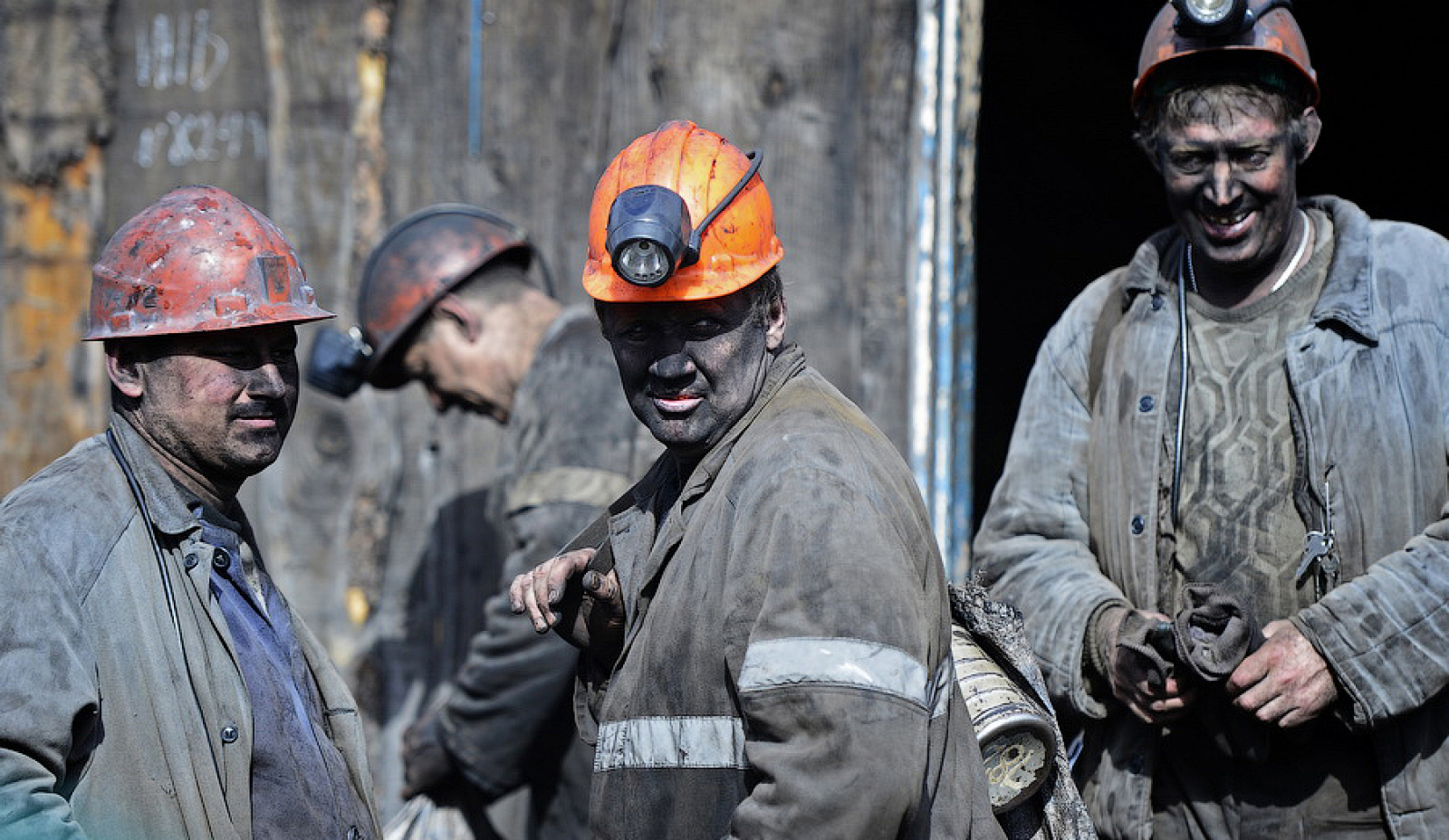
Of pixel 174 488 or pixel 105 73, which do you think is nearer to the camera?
pixel 174 488

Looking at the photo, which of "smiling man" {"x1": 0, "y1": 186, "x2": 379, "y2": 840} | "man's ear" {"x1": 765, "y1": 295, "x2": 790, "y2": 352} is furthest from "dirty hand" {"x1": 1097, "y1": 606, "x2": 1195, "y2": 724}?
"smiling man" {"x1": 0, "y1": 186, "x2": 379, "y2": 840}

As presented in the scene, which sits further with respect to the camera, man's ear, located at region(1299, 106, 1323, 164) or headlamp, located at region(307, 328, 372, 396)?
headlamp, located at region(307, 328, 372, 396)

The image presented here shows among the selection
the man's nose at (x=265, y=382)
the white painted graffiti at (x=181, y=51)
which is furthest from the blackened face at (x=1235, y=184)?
the white painted graffiti at (x=181, y=51)

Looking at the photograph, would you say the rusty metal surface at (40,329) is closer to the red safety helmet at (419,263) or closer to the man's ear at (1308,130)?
the red safety helmet at (419,263)

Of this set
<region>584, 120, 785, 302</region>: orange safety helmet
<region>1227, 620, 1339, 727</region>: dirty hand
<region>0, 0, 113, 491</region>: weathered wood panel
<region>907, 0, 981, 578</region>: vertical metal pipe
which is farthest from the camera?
<region>0, 0, 113, 491</region>: weathered wood panel

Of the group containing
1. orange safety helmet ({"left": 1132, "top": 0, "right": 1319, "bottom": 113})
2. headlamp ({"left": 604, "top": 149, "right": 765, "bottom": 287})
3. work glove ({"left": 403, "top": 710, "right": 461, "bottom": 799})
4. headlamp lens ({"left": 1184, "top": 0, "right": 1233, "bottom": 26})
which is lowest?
work glove ({"left": 403, "top": 710, "right": 461, "bottom": 799})

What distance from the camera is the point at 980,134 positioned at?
7.23m

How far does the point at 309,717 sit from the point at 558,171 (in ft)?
8.51

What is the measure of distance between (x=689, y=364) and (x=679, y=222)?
0.23 metres

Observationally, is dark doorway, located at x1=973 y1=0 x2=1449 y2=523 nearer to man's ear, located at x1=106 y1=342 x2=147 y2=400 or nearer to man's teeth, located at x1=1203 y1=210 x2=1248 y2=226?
man's teeth, located at x1=1203 y1=210 x2=1248 y2=226

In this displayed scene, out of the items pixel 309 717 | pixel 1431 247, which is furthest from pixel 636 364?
pixel 1431 247

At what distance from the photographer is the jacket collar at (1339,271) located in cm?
315

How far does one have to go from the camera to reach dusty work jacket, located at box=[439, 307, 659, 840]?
4285 millimetres

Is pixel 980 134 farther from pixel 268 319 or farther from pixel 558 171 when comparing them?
pixel 268 319
